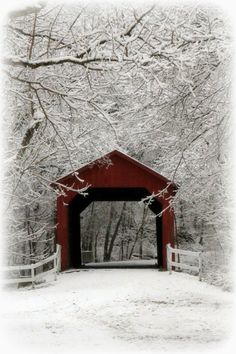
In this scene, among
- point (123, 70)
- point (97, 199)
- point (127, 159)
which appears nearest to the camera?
point (123, 70)

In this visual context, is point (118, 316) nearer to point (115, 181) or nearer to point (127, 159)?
point (115, 181)

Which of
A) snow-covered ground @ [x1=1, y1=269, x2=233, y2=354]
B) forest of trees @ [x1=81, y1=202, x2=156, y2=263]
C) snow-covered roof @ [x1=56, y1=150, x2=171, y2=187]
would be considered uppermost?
snow-covered roof @ [x1=56, y1=150, x2=171, y2=187]

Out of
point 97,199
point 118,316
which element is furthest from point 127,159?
point 118,316

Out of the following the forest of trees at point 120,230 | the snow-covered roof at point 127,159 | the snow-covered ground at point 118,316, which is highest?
the snow-covered roof at point 127,159

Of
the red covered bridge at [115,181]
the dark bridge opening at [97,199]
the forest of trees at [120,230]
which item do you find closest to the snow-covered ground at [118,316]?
the red covered bridge at [115,181]

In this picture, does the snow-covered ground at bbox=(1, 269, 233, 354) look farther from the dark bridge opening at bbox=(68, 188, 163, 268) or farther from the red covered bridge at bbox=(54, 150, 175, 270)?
the dark bridge opening at bbox=(68, 188, 163, 268)

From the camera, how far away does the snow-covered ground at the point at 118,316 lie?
7773 millimetres

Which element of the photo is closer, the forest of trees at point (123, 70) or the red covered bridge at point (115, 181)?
the forest of trees at point (123, 70)

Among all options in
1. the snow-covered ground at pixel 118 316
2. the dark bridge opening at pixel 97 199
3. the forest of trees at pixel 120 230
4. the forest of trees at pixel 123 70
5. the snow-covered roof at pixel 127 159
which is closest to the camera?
the forest of trees at pixel 123 70

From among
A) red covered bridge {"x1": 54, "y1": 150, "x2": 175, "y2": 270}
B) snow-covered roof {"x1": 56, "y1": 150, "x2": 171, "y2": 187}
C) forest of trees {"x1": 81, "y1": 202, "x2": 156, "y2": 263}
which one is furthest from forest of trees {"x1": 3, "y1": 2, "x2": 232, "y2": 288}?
forest of trees {"x1": 81, "y1": 202, "x2": 156, "y2": 263}

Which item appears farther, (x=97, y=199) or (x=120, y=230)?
(x=120, y=230)

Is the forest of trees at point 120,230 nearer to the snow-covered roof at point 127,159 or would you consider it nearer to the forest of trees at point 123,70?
the snow-covered roof at point 127,159

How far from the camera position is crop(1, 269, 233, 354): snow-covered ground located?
7.77 meters

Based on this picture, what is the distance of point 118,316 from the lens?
33.2 feet
